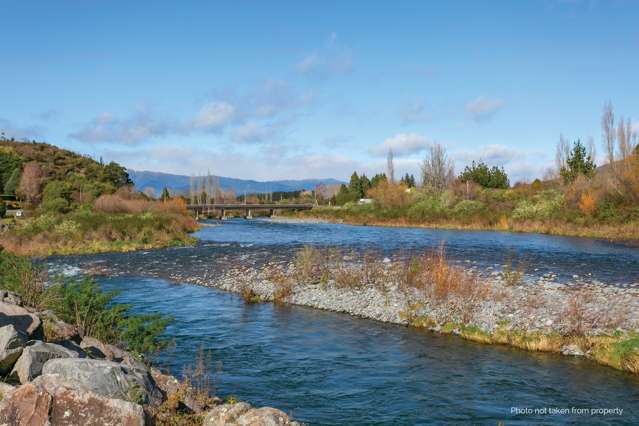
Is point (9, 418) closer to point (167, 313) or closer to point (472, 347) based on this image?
point (472, 347)

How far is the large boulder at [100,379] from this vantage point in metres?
5.94

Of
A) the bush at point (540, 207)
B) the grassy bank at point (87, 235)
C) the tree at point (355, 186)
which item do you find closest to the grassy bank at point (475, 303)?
the grassy bank at point (87, 235)

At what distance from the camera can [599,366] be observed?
10812 mm

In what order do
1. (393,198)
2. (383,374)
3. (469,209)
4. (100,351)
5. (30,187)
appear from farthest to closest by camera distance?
(393,198) < (30,187) < (469,209) < (383,374) < (100,351)

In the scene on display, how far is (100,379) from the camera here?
609cm

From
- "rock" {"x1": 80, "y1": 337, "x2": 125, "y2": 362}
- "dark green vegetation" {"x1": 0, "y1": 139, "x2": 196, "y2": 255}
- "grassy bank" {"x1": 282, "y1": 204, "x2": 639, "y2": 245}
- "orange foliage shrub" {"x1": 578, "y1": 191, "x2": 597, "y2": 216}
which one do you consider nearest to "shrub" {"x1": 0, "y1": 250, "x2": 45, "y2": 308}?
"rock" {"x1": 80, "y1": 337, "x2": 125, "y2": 362}

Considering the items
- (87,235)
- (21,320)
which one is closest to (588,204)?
(87,235)

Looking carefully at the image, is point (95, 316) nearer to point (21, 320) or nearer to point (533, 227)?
point (21, 320)

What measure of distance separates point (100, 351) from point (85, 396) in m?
3.76

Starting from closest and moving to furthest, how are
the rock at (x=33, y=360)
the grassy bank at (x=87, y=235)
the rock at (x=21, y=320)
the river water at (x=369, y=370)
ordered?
the rock at (x=33, y=360)
the rock at (x=21, y=320)
the river water at (x=369, y=370)
the grassy bank at (x=87, y=235)

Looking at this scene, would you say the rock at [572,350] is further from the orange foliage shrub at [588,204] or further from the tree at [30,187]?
the tree at [30,187]

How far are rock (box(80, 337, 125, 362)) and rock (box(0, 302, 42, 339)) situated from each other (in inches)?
36.0

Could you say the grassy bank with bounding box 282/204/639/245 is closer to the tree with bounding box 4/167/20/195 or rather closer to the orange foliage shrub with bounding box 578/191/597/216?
the orange foliage shrub with bounding box 578/191/597/216

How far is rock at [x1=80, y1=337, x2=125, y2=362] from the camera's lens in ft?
29.4
